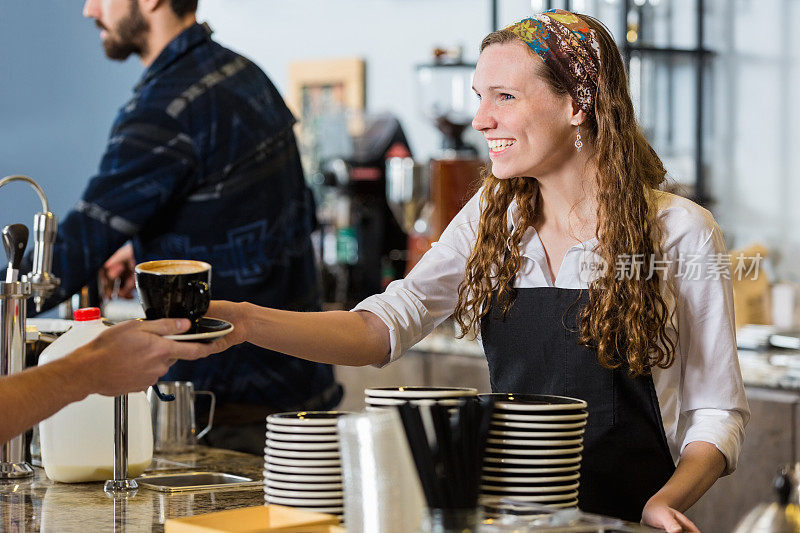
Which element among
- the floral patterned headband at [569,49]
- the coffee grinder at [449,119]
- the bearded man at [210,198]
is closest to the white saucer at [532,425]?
→ the floral patterned headband at [569,49]

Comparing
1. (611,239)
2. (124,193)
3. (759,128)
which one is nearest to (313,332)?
(611,239)

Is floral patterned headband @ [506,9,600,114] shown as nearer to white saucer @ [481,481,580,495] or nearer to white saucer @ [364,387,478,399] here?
white saucer @ [364,387,478,399]

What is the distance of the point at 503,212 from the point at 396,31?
353 cm

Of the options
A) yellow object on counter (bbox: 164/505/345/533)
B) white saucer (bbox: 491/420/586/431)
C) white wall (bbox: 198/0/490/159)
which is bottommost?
yellow object on counter (bbox: 164/505/345/533)

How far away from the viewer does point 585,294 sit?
6.66 ft

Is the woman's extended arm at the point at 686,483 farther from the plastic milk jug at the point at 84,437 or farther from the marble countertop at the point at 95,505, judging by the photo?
the plastic milk jug at the point at 84,437

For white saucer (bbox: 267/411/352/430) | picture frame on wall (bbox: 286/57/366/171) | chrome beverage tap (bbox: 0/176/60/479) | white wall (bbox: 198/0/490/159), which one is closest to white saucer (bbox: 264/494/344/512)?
white saucer (bbox: 267/411/352/430)

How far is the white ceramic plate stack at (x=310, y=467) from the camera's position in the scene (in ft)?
4.94

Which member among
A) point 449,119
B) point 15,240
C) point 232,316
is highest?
point 449,119

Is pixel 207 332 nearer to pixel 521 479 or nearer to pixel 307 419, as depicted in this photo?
pixel 307 419

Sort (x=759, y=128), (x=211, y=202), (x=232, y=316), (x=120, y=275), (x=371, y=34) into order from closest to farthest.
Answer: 1. (x=232, y=316)
2. (x=211, y=202)
3. (x=120, y=275)
4. (x=759, y=128)
5. (x=371, y=34)

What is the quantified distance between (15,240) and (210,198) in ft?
2.61

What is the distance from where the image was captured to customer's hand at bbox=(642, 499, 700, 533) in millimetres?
1581

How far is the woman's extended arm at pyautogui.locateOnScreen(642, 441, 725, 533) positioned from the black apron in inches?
3.7
